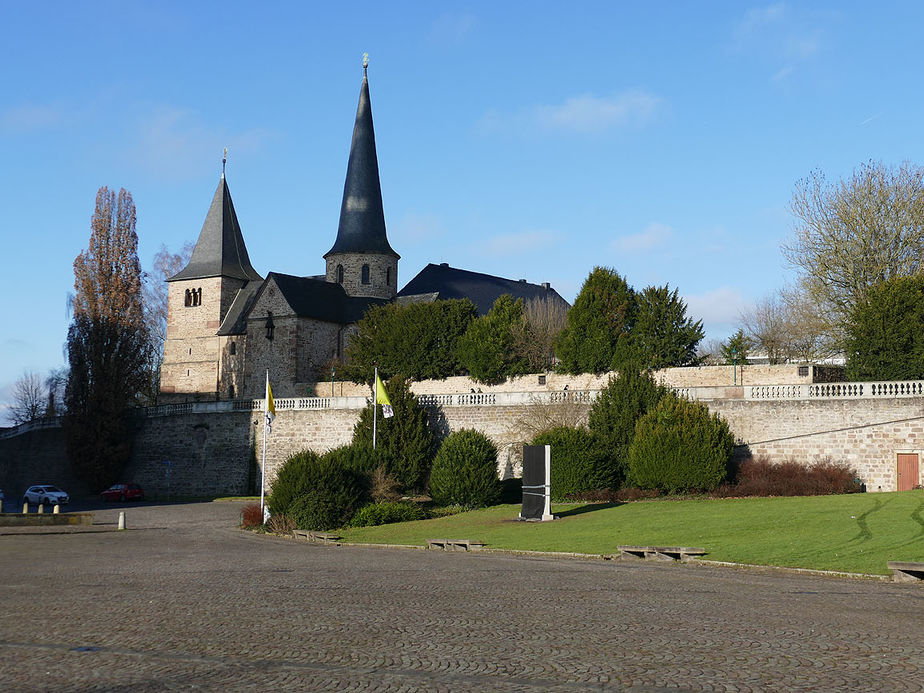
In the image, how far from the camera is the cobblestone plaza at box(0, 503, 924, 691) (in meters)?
8.12

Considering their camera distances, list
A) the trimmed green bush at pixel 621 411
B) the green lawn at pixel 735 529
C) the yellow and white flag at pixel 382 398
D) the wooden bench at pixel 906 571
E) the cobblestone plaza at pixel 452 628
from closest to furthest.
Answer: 1. the cobblestone plaza at pixel 452 628
2. the wooden bench at pixel 906 571
3. the green lawn at pixel 735 529
4. the trimmed green bush at pixel 621 411
5. the yellow and white flag at pixel 382 398

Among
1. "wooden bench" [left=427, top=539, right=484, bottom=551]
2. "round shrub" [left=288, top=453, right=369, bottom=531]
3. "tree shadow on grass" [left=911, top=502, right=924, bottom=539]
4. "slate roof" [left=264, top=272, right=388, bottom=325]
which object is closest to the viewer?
"tree shadow on grass" [left=911, top=502, right=924, bottom=539]

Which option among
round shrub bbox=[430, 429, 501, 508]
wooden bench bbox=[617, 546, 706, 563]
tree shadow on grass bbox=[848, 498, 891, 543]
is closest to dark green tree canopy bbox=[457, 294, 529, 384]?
round shrub bbox=[430, 429, 501, 508]

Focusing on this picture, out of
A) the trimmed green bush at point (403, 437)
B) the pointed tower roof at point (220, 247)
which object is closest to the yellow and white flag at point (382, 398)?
the trimmed green bush at point (403, 437)

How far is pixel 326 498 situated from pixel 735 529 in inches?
513

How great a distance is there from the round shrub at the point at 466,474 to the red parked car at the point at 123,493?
64.7 feet

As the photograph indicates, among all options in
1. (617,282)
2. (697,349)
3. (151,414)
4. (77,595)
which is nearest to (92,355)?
(151,414)

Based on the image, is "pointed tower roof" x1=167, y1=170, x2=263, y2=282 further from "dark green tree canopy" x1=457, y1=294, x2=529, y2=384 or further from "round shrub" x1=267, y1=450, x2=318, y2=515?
"round shrub" x1=267, y1=450, x2=318, y2=515

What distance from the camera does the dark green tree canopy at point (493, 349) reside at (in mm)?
50013

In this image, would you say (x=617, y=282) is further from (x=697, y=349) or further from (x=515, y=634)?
(x=515, y=634)

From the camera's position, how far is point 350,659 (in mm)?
8828

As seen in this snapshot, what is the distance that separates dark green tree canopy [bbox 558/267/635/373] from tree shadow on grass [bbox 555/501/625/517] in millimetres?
15251

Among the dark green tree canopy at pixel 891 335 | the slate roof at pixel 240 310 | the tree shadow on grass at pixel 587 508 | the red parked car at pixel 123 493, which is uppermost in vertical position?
the slate roof at pixel 240 310

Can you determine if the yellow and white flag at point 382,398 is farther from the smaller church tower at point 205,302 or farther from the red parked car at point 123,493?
the smaller church tower at point 205,302
